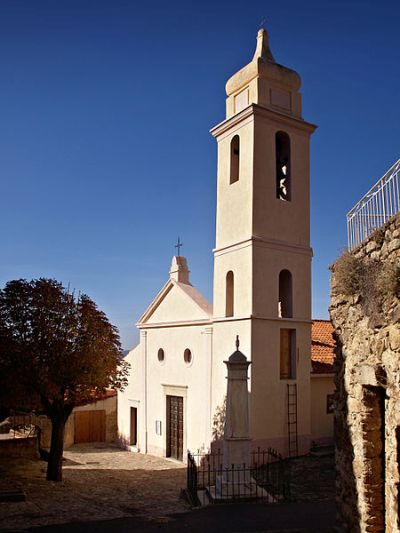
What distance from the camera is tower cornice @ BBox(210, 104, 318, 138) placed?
725 inches

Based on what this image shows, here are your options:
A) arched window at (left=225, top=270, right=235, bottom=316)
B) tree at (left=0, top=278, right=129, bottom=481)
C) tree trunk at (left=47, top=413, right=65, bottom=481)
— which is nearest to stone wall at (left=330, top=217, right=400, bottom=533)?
tree at (left=0, top=278, right=129, bottom=481)

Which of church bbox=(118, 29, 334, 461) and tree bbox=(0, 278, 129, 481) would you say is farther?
church bbox=(118, 29, 334, 461)

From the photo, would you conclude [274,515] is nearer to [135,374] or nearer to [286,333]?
[286,333]

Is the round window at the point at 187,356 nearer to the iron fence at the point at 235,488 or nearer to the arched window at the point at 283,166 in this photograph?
the arched window at the point at 283,166

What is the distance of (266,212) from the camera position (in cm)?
1828

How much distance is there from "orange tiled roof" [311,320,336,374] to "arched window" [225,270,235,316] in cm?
374

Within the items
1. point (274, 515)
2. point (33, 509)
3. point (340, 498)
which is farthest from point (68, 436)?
point (340, 498)

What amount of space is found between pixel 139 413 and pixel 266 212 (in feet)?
35.4

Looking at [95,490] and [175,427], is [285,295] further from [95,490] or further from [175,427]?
[95,490]

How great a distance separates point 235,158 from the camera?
19781 millimetres

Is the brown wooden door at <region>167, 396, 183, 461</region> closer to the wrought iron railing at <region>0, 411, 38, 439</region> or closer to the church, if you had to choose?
the church

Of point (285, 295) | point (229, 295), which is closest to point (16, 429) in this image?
point (229, 295)

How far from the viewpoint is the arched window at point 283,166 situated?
19.3 metres

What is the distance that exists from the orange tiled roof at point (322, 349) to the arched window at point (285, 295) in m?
2.24
